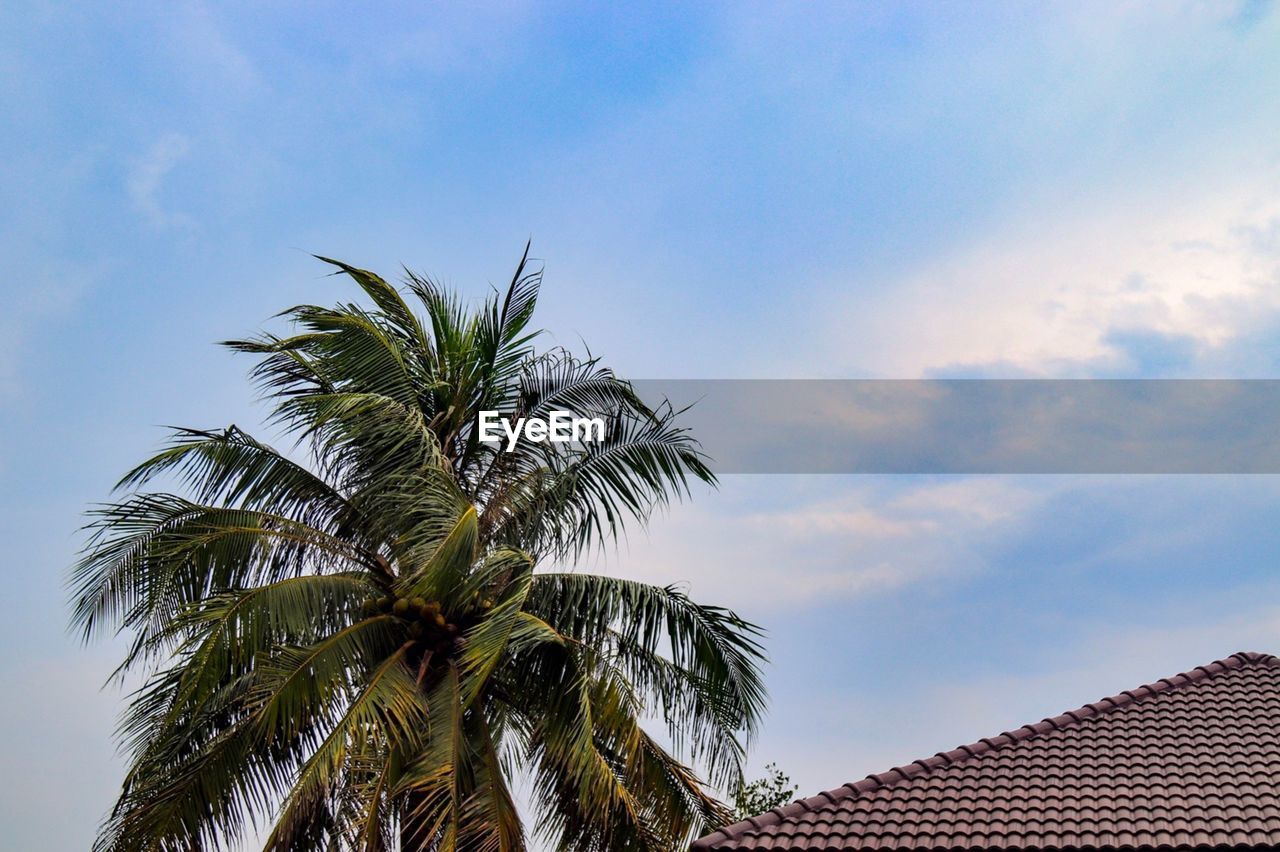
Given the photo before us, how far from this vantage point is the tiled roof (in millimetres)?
10102

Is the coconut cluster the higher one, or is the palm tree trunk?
the coconut cluster

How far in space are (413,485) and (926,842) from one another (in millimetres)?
6225

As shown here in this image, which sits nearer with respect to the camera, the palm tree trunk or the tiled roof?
the tiled roof

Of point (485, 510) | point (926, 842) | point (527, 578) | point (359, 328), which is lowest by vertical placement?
point (926, 842)

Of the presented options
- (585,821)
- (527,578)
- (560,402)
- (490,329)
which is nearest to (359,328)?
(490,329)

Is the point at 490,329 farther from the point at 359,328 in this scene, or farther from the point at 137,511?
the point at 137,511

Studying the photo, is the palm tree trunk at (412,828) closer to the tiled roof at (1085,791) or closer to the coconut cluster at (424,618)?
the coconut cluster at (424,618)

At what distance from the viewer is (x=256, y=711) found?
40.1ft

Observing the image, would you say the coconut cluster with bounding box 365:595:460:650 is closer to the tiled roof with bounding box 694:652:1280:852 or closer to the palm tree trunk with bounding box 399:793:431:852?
the palm tree trunk with bounding box 399:793:431:852

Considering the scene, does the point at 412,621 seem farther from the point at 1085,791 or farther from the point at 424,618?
the point at 1085,791

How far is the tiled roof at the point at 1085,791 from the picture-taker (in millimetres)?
10102

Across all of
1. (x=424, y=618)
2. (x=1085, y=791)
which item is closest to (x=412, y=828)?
(x=424, y=618)

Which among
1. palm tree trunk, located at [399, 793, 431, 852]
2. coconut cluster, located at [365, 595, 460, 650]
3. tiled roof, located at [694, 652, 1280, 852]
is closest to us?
tiled roof, located at [694, 652, 1280, 852]

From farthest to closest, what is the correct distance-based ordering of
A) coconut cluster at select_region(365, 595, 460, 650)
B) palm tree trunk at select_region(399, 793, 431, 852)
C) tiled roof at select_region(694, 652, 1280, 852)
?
coconut cluster at select_region(365, 595, 460, 650) → palm tree trunk at select_region(399, 793, 431, 852) → tiled roof at select_region(694, 652, 1280, 852)
